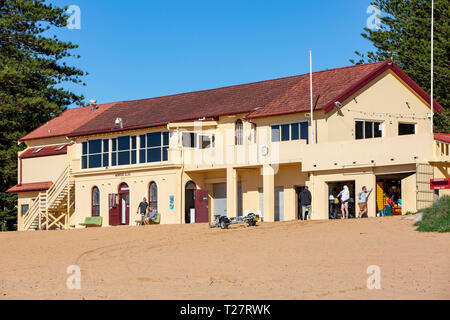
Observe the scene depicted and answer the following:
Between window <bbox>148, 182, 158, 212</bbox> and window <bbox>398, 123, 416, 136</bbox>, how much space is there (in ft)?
43.3

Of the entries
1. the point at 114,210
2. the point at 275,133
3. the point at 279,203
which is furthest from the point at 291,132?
the point at 114,210

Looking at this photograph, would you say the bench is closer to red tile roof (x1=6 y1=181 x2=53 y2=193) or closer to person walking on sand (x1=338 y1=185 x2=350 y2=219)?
red tile roof (x1=6 y1=181 x2=53 y2=193)

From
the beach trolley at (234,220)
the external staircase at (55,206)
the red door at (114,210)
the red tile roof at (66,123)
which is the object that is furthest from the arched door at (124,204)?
the beach trolley at (234,220)

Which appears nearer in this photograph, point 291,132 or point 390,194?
point 390,194

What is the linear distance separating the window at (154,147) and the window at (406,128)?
12265 mm

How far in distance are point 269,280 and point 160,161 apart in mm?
27184

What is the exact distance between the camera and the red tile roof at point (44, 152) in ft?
179

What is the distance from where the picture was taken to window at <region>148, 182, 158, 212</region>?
47281mm

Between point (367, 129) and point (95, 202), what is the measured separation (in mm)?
16370

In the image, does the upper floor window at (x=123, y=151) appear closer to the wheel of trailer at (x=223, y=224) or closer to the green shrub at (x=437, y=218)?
the wheel of trailer at (x=223, y=224)

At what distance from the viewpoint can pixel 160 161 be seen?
4722 centimetres

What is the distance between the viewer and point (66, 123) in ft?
189

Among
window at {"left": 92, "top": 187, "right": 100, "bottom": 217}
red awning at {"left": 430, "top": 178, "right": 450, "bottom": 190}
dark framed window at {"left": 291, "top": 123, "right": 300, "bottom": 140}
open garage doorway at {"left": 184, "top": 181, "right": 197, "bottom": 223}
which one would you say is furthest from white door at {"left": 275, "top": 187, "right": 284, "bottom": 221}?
window at {"left": 92, "top": 187, "right": 100, "bottom": 217}

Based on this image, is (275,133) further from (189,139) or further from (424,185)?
(424,185)
